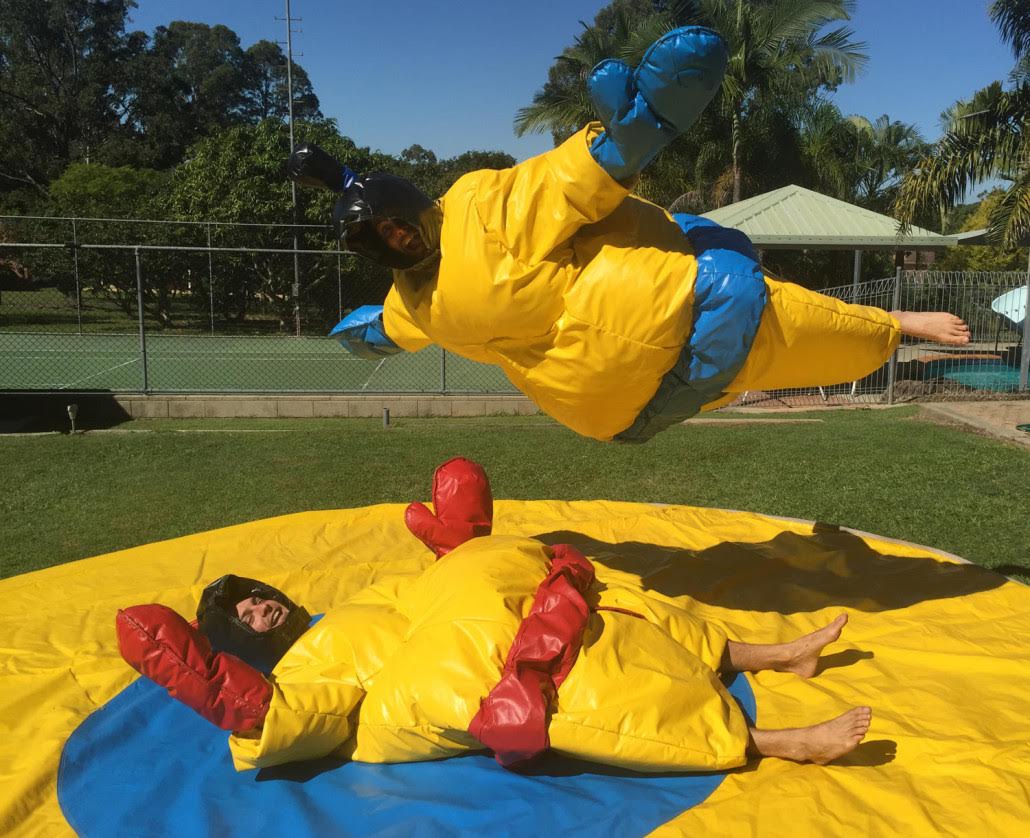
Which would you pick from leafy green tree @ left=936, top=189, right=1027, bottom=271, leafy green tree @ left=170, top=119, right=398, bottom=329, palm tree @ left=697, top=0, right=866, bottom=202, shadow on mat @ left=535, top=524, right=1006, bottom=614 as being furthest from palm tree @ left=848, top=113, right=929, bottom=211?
shadow on mat @ left=535, top=524, right=1006, bottom=614

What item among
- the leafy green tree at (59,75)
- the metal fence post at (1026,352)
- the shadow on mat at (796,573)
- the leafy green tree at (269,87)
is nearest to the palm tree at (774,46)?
the metal fence post at (1026,352)

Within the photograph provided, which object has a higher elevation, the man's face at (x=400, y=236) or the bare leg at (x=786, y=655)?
the man's face at (x=400, y=236)

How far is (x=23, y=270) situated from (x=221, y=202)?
14.1 feet

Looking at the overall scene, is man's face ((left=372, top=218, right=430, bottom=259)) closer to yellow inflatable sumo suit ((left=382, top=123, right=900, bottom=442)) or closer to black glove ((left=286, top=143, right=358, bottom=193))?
yellow inflatable sumo suit ((left=382, top=123, right=900, bottom=442))

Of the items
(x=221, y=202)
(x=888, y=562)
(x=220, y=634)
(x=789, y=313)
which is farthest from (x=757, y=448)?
(x=221, y=202)

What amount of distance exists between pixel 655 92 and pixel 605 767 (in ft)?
6.05

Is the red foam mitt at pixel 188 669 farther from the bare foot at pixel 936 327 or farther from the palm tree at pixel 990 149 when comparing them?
the palm tree at pixel 990 149

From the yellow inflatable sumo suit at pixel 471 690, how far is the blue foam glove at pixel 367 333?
3.47 feet

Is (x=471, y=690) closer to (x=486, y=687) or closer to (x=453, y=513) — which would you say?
(x=486, y=687)

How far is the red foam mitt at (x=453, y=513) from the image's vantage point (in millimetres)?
3334

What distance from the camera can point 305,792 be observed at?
2.34 m

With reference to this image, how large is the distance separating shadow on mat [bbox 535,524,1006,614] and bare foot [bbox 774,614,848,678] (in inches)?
24.0

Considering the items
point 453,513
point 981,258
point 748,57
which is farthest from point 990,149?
point 981,258

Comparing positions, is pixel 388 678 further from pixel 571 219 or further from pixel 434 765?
pixel 571 219
